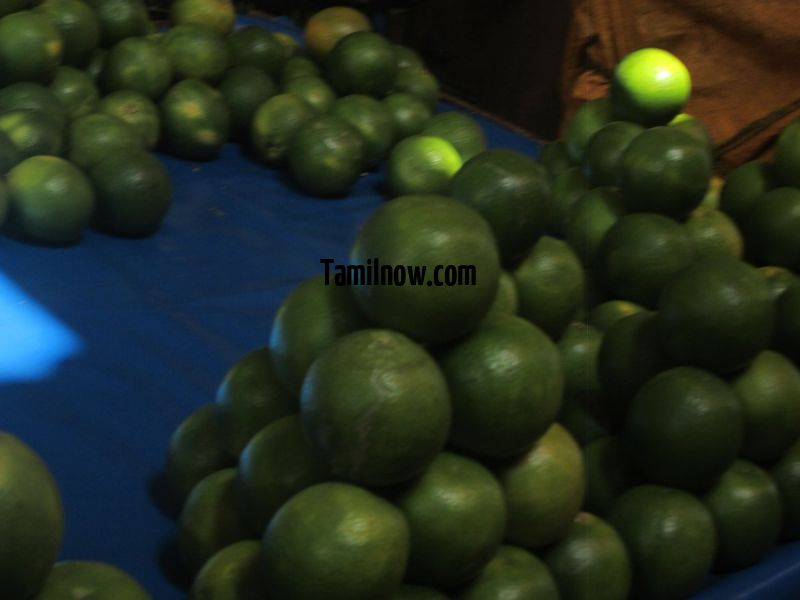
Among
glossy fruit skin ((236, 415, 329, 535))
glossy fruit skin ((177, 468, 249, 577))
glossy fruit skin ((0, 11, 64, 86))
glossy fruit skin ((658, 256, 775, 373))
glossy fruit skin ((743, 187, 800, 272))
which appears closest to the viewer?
glossy fruit skin ((236, 415, 329, 535))

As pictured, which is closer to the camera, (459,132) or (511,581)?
(511,581)

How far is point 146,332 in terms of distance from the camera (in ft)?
5.79

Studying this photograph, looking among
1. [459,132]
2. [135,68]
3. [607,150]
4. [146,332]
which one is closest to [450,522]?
[146,332]

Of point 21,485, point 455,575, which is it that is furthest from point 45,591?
point 455,575

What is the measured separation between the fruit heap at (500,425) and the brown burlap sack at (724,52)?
1.25m

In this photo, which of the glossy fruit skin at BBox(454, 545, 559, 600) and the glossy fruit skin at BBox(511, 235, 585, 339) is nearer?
the glossy fruit skin at BBox(454, 545, 559, 600)

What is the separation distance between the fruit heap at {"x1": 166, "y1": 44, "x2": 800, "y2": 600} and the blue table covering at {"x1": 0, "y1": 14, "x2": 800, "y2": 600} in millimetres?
90

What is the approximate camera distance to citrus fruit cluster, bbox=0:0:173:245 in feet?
6.46

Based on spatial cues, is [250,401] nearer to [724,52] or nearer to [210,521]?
[210,521]

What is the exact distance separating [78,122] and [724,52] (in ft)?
5.72

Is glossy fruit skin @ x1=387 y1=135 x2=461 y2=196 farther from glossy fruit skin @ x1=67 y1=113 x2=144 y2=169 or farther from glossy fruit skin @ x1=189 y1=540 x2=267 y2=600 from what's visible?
glossy fruit skin @ x1=189 y1=540 x2=267 y2=600

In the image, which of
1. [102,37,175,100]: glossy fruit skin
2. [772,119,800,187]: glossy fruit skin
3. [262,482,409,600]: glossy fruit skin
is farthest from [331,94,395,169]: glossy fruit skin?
[262,482,409,600]: glossy fruit skin

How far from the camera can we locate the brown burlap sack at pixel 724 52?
2.55 meters

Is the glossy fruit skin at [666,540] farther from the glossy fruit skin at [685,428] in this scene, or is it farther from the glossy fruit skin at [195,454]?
the glossy fruit skin at [195,454]
